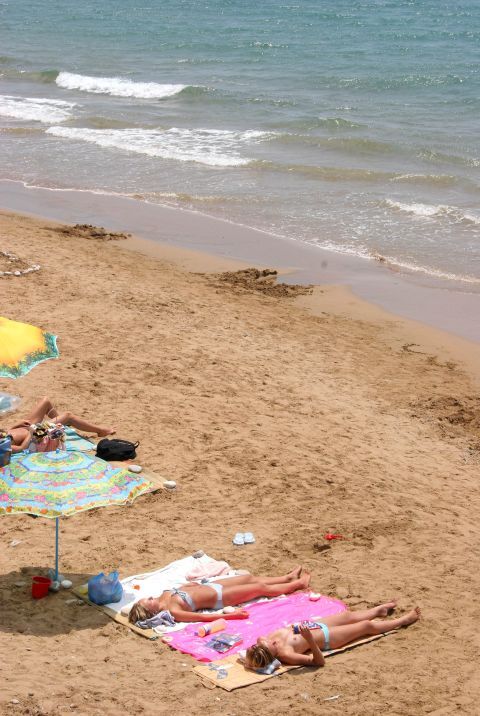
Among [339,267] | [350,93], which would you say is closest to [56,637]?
[339,267]

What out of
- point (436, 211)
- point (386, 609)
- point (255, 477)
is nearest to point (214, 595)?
point (386, 609)

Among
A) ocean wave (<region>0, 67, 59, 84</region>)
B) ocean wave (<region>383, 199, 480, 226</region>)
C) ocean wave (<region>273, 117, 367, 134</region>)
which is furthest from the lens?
ocean wave (<region>0, 67, 59, 84</region>)

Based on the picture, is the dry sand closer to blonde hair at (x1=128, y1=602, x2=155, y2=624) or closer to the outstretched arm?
blonde hair at (x1=128, y1=602, x2=155, y2=624)

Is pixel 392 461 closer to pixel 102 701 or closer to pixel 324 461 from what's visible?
pixel 324 461

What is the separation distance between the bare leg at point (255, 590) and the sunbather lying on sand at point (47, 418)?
2.29 m

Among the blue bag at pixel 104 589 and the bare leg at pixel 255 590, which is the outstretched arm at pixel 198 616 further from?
the blue bag at pixel 104 589

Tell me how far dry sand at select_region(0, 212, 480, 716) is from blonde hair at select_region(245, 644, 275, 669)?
183 millimetres

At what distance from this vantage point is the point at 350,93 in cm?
3144

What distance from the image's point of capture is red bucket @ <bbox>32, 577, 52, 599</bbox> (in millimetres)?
7477

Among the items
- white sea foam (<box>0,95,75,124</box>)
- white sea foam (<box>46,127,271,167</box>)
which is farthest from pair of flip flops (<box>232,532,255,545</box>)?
white sea foam (<box>0,95,75,124</box>)

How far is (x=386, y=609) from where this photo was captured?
24.7ft

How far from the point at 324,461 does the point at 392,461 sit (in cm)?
69

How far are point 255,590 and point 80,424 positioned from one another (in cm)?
272

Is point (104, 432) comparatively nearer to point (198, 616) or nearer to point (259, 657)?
point (198, 616)
